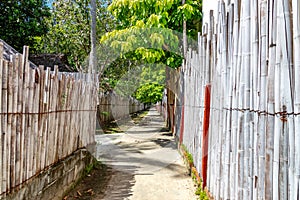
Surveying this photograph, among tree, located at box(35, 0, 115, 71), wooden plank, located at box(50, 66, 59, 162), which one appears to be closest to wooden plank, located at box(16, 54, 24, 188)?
wooden plank, located at box(50, 66, 59, 162)

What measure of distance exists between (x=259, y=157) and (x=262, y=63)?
25.9 inches

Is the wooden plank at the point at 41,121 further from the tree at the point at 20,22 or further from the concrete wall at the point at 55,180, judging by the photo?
the tree at the point at 20,22

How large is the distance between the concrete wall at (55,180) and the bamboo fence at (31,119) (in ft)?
0.24

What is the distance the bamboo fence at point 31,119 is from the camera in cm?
301

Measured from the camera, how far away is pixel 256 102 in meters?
2.52

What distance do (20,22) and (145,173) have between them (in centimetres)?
1377

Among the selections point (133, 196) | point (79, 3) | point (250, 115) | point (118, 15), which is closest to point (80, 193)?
point (133, 196)

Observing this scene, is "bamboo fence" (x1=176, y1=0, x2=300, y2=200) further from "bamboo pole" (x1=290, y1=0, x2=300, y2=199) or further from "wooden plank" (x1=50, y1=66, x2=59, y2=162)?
"wooden plank" (x1=50, y1=66, x2=59, y2=162)

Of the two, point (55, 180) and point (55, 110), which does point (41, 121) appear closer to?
point (55, 110)

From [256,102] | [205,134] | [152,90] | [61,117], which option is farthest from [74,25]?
[256,102]

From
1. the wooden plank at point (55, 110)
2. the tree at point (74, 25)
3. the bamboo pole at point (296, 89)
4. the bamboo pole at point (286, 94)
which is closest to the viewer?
the bamboo pole at point (296, 89)

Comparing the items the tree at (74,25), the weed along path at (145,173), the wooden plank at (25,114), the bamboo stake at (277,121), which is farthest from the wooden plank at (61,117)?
the tree at (74,25)

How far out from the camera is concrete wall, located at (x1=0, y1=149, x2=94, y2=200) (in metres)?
3.41

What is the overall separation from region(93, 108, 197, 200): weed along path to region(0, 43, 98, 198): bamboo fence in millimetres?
1141
